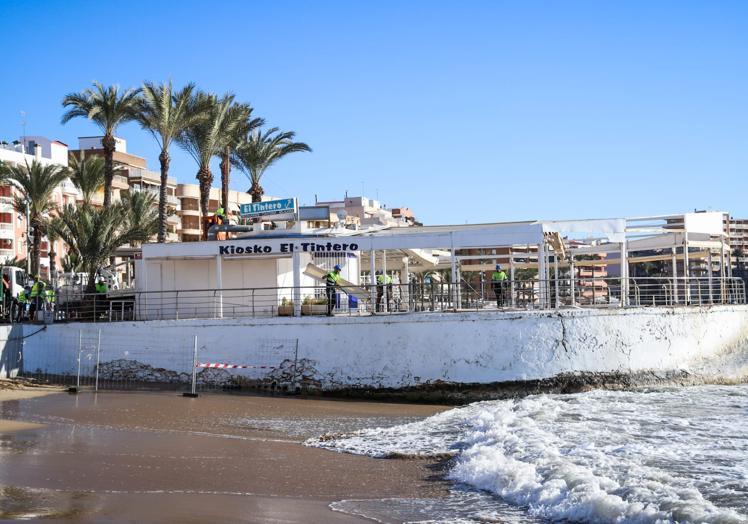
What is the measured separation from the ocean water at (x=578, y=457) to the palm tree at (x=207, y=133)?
65.1 feet

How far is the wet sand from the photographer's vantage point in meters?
9.55

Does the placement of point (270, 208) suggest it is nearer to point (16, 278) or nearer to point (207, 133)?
point (207, 133)

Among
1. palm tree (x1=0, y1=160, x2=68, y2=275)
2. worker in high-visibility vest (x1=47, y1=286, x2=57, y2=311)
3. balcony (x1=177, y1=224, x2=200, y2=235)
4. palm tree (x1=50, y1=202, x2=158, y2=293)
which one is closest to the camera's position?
worker in high-visibility vest (x1=47, y1=286, x2=57, y2=311)

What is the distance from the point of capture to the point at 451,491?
35.7ft

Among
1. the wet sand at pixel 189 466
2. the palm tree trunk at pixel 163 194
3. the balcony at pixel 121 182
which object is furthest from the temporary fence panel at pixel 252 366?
the balcony at pixel 121 182

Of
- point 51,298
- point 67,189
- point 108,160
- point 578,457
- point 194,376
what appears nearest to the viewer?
point 578,457

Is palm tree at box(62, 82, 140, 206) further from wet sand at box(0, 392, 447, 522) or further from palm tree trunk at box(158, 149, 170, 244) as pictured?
wet sand at box(0, 392, 447, 522)

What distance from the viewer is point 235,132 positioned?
3734cm

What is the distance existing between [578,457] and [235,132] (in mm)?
28128

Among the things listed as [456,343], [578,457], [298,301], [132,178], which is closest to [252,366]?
[298,301]

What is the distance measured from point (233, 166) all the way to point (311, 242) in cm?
1787

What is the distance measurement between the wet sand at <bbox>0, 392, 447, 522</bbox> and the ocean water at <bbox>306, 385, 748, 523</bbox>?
69 cm

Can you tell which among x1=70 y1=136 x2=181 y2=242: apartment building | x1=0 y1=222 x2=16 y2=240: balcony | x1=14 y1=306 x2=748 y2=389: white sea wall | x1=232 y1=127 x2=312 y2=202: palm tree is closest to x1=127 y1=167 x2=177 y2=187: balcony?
x1=70 y1=136 x2=181 y2=242: apartment building

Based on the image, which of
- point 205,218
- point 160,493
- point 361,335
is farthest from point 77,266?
point 160,493
